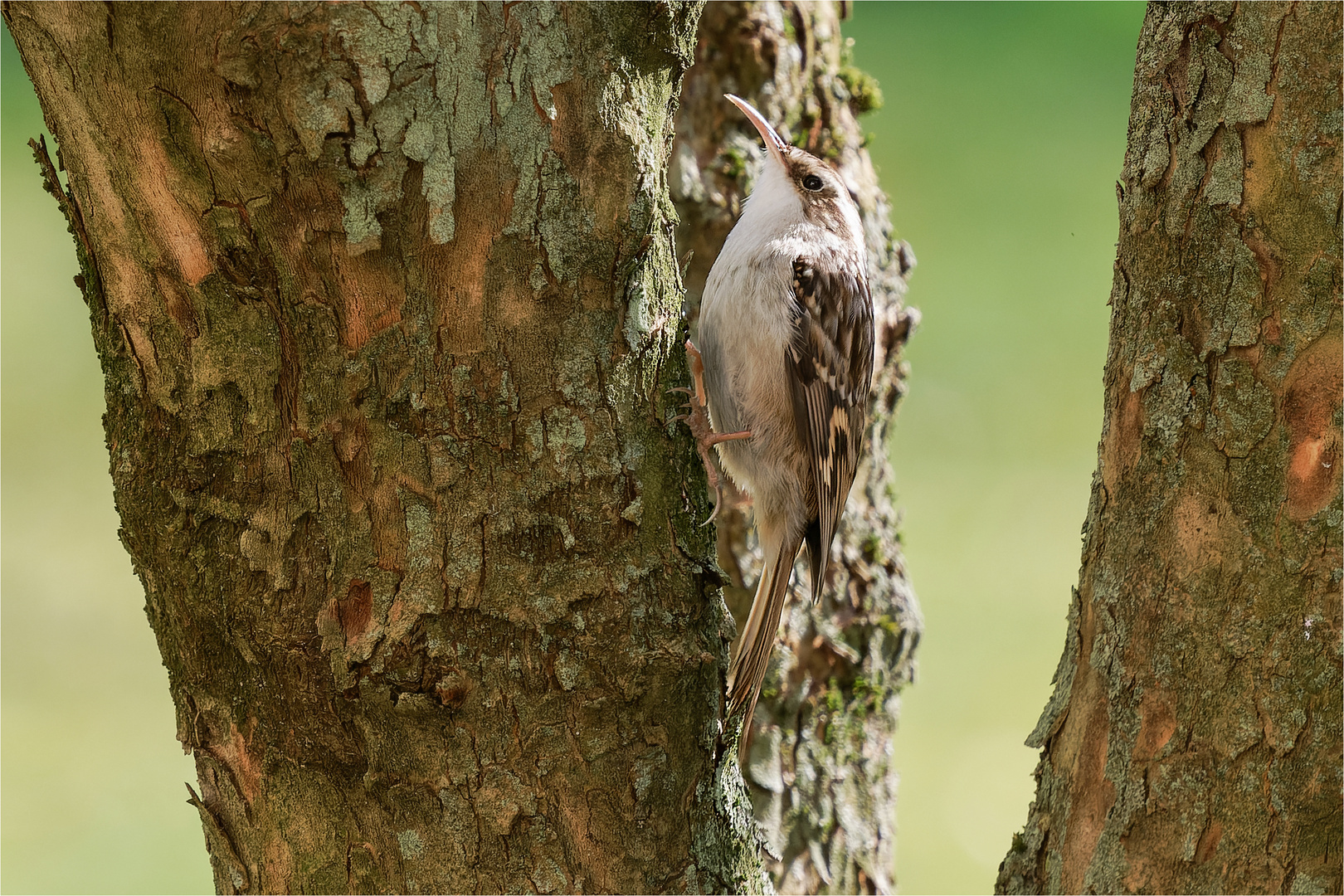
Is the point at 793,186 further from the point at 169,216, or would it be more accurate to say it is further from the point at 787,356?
the point at 169,216

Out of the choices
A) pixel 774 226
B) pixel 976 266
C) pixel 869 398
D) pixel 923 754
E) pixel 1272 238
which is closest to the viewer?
pixel 1272 238

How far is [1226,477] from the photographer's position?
192 cm

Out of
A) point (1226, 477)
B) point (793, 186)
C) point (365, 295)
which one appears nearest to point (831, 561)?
point (793, 186)

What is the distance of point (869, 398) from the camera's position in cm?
342

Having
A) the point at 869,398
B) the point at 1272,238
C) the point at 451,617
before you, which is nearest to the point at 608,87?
the point at 451,617

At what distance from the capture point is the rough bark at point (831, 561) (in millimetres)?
3199

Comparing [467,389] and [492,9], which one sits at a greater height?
[492,9]

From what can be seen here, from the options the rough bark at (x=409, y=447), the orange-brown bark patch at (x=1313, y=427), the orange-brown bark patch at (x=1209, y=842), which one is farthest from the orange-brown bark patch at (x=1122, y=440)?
the rough bark at (x=409, y=447)

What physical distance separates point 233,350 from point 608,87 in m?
0.75

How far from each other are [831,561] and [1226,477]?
5.00 feet

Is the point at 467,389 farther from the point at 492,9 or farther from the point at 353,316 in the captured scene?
the point at 492,9

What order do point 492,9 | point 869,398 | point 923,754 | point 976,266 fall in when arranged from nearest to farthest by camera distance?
point 492,9
point 869,398
point 923,754
point 976,266

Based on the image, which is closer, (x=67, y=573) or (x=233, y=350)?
(x=233, y=350)

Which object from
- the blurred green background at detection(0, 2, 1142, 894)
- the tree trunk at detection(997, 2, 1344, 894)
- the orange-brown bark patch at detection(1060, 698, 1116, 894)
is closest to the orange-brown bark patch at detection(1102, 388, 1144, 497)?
the tree trunk at detection(997, 2, 1344, 894)
